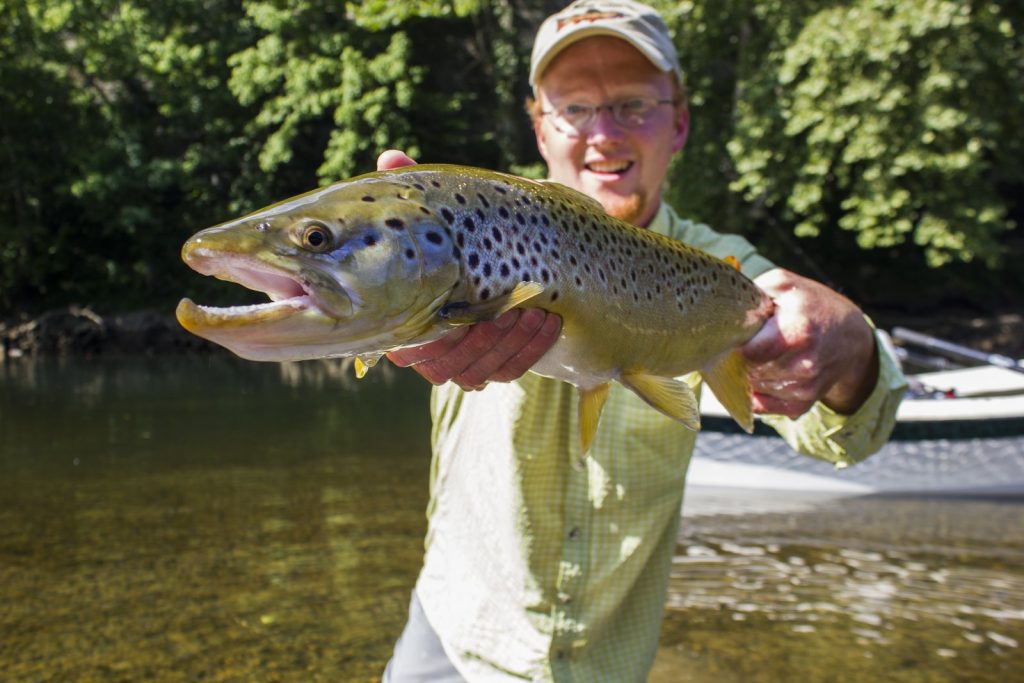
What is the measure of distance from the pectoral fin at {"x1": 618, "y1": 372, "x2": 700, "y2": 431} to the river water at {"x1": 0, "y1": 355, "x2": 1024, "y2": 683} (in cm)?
344

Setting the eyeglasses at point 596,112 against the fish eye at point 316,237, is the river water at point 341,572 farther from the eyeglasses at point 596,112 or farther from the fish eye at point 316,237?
the fish eye at point 316,237

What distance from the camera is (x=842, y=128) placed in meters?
20.6

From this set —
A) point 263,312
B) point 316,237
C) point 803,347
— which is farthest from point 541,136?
point 263,312

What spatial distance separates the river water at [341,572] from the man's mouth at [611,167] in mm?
3371

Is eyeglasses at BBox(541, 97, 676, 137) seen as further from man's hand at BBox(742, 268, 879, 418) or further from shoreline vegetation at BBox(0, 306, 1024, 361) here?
shoreline vegetation at BBox(0, 306, 1024, 361)

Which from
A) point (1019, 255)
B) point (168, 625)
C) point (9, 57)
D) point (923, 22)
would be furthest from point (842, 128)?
point (9, 57)

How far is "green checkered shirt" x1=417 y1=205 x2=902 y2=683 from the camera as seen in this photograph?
9.35ft

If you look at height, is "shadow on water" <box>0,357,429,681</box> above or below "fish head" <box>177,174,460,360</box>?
below

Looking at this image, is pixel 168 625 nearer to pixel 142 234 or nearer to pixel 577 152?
pixel 577 152

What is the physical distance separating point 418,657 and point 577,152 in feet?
5.79

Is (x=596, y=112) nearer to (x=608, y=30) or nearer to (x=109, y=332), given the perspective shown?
(x=608, y=30)

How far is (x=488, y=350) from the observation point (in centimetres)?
208

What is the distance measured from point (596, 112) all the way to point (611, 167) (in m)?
0.20

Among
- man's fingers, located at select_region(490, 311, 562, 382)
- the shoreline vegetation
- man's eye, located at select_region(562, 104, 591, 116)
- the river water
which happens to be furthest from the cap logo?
the shoreline vegetation
